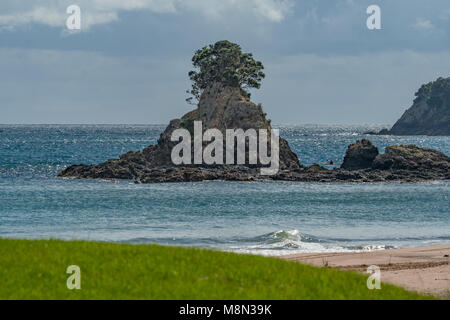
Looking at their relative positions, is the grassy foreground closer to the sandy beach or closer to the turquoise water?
the sandy beach

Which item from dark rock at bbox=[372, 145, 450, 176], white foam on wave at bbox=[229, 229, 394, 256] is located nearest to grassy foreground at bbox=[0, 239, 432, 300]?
white foam on wave at bbox=[229, 229, 394, 256]

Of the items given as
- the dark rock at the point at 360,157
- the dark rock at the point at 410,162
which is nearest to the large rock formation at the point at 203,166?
the dark rock at the point at 360,157

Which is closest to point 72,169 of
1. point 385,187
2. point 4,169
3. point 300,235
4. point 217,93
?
point 4,169

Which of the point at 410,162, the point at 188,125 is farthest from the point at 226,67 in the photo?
the point at 410,162

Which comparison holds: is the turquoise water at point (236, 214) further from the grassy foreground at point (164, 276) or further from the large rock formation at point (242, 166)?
the grassy foreground at point (164, 276)

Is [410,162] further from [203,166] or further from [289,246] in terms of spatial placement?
[289,246]

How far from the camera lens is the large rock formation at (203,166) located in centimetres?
6462

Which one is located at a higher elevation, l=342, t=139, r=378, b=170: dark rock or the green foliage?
the green foliage

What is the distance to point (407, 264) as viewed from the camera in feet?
75.6

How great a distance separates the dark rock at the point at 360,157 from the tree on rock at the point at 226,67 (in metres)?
16.6

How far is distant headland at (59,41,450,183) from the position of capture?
2574 inches

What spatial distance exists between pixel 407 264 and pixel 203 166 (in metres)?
50.3

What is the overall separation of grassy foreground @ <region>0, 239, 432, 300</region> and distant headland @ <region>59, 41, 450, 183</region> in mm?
46937

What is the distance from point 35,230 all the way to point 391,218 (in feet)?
62.3
